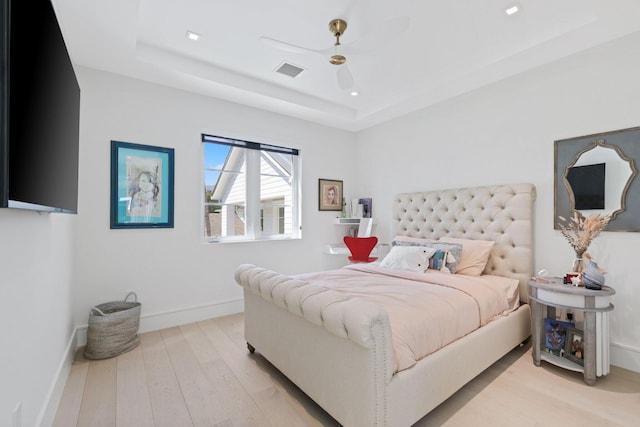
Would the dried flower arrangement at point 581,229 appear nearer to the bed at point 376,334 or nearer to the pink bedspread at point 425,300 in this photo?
the bed at point 376,334

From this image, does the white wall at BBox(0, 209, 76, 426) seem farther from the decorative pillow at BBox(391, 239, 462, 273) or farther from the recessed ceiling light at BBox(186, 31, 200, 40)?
the decorative pillow at BBox(391, 239, 462, 273)

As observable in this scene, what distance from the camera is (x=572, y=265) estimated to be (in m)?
2.50

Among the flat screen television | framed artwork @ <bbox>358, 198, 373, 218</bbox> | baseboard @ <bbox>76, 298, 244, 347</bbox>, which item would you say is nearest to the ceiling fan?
the flat screen television

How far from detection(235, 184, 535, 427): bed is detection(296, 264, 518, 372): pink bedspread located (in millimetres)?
31

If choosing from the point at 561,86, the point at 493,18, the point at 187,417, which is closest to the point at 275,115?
the point at 493,18

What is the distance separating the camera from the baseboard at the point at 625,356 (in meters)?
2.23

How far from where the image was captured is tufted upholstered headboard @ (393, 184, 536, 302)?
2723 millimetres

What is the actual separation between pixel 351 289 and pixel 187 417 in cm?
131

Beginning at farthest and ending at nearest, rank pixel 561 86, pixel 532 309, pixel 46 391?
pixel 561 86, pixel 532 309, pixel 46 391

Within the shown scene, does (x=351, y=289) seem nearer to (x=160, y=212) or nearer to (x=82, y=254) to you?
(x=160, y=212)

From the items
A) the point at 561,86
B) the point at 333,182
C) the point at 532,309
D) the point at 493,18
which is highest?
the point at 493,18

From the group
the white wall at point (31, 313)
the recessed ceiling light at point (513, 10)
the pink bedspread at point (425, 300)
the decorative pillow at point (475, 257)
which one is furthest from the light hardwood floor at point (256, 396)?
the recessed ceiling light at point (513, 10)

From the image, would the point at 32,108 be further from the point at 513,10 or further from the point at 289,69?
the point at 513,10

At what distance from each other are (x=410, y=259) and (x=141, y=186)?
2804 millimetres
